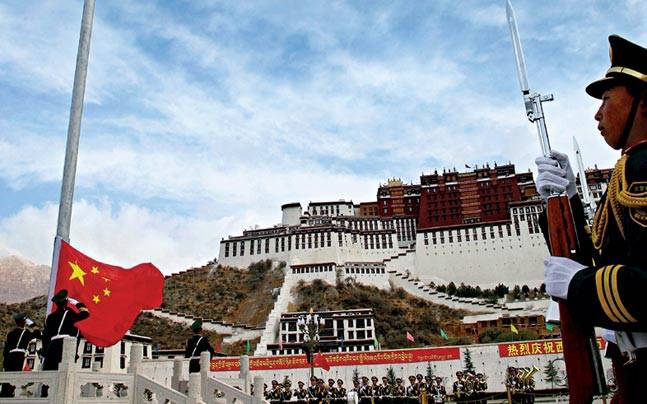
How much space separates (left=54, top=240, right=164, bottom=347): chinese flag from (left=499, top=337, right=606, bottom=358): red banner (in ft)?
86.5

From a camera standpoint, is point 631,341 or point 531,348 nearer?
point 631,341

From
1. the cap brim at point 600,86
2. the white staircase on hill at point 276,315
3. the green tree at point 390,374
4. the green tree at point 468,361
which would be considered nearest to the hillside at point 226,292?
the white staircase on hill at point 276,315

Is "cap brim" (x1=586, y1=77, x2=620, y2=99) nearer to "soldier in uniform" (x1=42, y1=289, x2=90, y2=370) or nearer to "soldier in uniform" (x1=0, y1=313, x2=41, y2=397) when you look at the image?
"soldier in uniform" (x1=42, y1=289, x2=90, y2=370)

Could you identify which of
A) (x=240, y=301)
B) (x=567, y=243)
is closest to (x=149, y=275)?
(x=567, y=243)

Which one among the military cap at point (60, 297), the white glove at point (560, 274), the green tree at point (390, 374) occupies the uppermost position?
the military cap at point (60, 297)

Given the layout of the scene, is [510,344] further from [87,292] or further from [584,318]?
[584,318]

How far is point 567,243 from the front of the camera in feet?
9.29

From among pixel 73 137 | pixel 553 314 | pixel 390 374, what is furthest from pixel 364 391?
pixel 553 314

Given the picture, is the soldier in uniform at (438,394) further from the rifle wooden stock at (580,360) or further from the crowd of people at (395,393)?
the rifle wooden stock at (580,360)

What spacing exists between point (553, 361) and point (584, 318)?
3059cm

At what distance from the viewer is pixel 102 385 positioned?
8523 mm

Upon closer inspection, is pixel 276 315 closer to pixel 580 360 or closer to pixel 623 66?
pixel 580 360

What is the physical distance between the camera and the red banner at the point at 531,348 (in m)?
29.9

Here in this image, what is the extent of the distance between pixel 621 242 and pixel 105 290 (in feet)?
28.1
